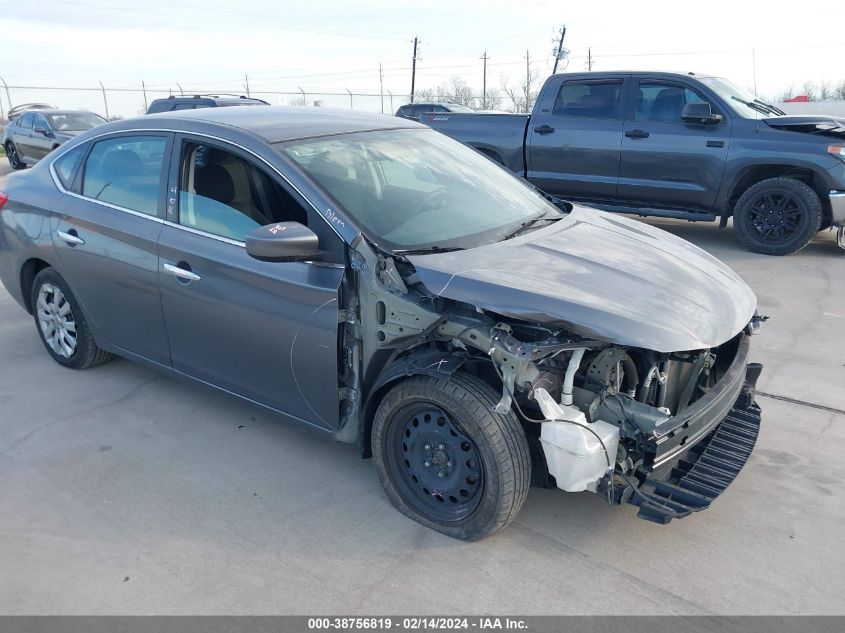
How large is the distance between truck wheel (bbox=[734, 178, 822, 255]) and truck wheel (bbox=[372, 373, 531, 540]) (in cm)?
631

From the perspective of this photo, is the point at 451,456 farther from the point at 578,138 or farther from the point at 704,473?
the point at 578,138

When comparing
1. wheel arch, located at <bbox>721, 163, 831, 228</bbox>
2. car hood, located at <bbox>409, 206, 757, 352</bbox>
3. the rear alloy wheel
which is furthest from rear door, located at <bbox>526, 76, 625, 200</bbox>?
the rear alloy wheel

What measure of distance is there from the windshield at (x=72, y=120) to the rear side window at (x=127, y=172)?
45.5 feet

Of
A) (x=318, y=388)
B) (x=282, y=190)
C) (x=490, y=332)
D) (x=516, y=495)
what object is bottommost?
(x=516, y=495)

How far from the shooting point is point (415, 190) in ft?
12.1

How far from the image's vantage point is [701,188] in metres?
8.17

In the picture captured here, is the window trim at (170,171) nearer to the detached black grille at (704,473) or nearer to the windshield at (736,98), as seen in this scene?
the detached black grille at (704,473)

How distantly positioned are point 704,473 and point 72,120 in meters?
17.7

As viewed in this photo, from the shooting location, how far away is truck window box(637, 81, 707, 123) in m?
8.23

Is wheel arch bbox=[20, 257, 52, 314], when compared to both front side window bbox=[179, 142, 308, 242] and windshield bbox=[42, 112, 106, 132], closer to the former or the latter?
front side window bbox=[179, 142, 308, 242]

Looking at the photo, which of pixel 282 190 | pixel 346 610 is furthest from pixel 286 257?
pixel 346 610

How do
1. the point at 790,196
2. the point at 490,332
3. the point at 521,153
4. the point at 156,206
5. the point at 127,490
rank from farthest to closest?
1. the point at 521,153
2. the point at 790,196
3. the point at 156,206
4. the point at 127,490
5. the point at 490,332

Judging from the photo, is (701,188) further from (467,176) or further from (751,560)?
(751,560)

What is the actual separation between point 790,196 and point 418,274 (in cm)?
641
